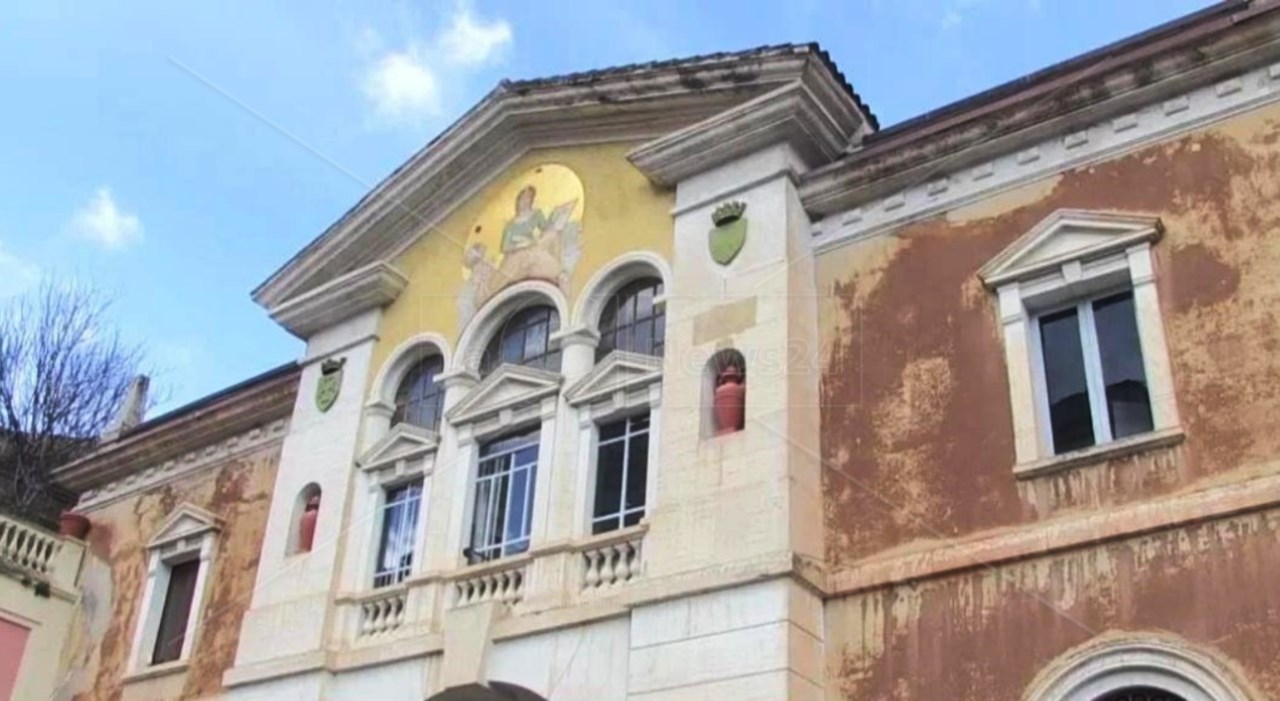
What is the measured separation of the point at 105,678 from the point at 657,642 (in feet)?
31.9

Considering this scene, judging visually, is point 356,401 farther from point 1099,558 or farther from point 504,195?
point 1099,558

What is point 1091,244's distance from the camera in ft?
37.2

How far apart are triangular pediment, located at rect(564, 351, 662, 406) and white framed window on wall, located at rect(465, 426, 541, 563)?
0.77 m

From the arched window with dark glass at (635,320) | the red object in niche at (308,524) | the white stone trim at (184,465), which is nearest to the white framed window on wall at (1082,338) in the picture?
the arched window with dark glass at (635,320)

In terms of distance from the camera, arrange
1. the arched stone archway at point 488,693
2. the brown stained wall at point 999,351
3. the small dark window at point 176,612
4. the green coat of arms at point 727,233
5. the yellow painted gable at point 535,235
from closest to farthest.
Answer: the brown stained wall at point 999,351 < the arched stone archway at point 488,693 < the green coat of arms at point 727,233 < the yellow painted gable at point 535,235 < the small dark window at point 176,612

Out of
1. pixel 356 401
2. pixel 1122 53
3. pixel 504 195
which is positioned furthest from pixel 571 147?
pixel 1122 53

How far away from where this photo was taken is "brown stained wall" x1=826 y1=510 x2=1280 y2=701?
937 centimetres

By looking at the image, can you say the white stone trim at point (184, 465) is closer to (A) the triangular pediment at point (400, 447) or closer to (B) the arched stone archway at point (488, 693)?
(A) the triangular pediment at point (400, 447)

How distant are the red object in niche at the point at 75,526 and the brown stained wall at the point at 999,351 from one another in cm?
1264

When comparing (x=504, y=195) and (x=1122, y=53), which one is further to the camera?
(x=504, y=195)

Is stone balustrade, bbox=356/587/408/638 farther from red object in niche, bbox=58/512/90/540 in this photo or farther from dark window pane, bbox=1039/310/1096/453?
red object in niche, bbox=58/512/90/540

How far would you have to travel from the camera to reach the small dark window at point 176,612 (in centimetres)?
1739

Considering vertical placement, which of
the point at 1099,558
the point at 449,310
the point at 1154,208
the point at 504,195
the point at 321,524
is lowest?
the point at 1099,558

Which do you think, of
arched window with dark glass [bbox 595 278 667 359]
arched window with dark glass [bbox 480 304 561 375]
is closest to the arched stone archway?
arched window with dark glass [bbox 480 304 561 375]
